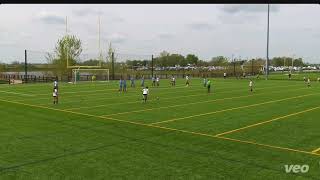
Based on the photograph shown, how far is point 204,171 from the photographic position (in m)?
9.23

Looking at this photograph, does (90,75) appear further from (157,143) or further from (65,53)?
(157,143)

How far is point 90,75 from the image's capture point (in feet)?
203

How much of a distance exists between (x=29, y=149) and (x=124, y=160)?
3352 mm

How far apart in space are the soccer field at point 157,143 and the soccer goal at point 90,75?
115ft

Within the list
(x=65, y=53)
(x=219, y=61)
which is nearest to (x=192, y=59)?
(x=219, y=61)

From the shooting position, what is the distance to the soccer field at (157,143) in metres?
9.25

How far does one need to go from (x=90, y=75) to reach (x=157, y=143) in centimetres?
5092

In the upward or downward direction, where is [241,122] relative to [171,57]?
downward

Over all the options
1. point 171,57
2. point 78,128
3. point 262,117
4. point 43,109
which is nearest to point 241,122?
point 262,117

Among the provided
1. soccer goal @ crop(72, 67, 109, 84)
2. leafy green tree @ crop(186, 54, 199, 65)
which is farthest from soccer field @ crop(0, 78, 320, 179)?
leafy green tree @ crop(186, 54, 199, 65)

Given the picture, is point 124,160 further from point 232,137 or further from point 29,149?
point 232,137

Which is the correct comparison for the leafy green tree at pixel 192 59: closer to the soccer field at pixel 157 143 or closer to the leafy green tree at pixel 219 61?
the leafy green tree at pixel 219 61

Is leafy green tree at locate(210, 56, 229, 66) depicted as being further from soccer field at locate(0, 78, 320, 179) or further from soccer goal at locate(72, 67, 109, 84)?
soccer field at locate(0, 78, 320, 179)

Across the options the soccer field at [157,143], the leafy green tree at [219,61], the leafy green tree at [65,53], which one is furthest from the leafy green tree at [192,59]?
the soccer field at [157,143]
